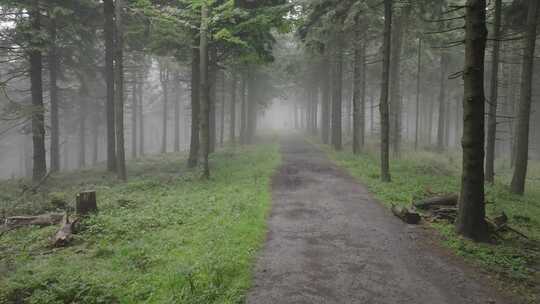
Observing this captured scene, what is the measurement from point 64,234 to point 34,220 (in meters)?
2.31

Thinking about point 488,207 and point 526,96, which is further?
point 526,96

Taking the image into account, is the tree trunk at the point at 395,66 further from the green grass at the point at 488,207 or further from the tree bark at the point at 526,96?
the tree bark at the point at 526,96

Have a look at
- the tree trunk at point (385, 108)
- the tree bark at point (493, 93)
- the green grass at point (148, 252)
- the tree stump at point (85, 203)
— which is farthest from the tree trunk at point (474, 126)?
the tree stump at point (85, 203)

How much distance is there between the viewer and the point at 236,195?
1173cm

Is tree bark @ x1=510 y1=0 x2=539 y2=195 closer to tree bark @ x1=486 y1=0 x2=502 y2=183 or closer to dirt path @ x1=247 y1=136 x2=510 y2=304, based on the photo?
tree bark @ x1=486 y1=0 x2=502 y2=183

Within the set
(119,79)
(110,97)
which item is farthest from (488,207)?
(110,97)

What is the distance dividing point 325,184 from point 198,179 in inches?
229

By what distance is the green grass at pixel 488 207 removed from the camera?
6.38 meters

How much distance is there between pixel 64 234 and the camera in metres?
7.74

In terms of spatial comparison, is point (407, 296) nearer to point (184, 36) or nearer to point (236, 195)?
point (236, 195)

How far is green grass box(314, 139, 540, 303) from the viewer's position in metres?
6.38

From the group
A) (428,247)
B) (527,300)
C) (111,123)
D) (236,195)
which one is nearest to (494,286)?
(527,300)

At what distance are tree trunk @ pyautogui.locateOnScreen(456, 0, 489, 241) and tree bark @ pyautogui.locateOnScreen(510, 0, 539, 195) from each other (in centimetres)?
716

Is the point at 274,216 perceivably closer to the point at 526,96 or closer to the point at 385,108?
the point at 385,108
